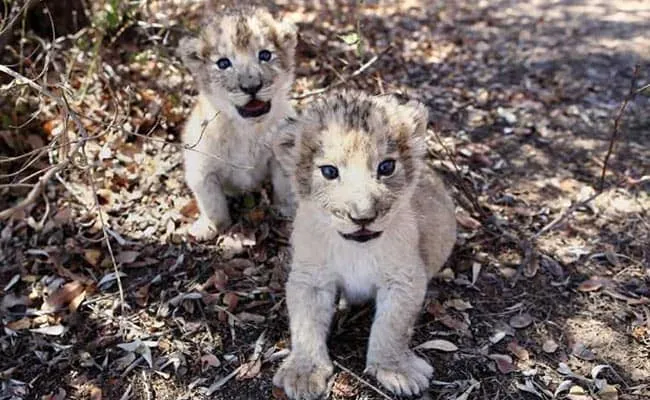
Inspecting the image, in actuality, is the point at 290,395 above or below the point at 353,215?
below

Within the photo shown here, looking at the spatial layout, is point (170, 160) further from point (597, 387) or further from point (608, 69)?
point (608, 69)

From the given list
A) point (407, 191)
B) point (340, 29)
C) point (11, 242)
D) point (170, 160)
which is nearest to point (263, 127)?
point (170, 160)

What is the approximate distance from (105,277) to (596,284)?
3320 millimetres

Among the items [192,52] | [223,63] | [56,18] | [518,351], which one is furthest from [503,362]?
[56,18]

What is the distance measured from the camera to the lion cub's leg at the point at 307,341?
3.92 meters

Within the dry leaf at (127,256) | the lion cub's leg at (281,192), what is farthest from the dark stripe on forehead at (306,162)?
the dry leaf at (127,256)

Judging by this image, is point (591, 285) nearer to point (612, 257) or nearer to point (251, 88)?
point (612, 257)

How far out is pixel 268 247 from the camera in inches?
212

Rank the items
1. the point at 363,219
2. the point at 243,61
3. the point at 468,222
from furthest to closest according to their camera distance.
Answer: the point at 468,222
the point at 243,61
the point at 363,219

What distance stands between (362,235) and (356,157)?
1.29ft

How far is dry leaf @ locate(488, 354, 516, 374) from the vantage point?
4.25m

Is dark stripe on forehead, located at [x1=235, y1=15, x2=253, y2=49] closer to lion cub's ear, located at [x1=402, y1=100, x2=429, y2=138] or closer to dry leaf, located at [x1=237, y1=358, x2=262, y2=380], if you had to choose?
lion cub's ear, located at [x1=402, y1=100, x2=429, y2=138]

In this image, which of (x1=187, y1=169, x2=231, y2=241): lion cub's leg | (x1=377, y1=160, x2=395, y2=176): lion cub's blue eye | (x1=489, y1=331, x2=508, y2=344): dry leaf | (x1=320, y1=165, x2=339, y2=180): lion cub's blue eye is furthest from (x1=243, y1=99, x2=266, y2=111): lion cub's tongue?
(x1=489, y1=331, x2=508, y2=344): dry leaf

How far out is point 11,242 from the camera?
17.9 feet
